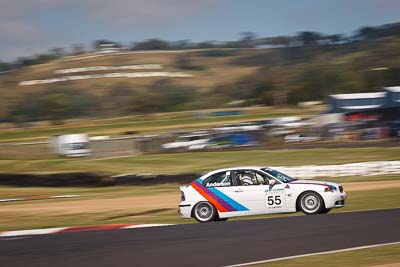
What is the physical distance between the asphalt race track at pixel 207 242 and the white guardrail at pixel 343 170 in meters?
11.5

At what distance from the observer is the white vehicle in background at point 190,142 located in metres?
45.4

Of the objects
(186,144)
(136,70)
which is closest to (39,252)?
(186,144)

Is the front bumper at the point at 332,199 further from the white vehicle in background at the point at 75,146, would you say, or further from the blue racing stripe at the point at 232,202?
the white vehicle in background at the point at 75,146

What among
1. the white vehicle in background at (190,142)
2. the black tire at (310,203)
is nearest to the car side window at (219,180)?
the black tire at (310,203)

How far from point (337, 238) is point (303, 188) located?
11.7 ft

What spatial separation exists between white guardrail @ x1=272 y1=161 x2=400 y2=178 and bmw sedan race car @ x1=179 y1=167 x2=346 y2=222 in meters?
10.7

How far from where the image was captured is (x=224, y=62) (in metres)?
171

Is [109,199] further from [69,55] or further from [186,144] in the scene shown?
[69,55]

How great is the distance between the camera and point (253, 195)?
14.1 meters

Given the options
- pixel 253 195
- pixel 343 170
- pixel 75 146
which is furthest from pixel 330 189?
pixel 75 146

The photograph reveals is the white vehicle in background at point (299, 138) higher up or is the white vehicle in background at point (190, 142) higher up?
the white vehicle in background at point (190, 142)

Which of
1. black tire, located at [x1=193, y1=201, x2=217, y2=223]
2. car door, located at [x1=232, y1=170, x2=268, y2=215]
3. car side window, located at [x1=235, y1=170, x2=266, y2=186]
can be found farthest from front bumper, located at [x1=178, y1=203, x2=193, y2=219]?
car side window, located at [x1=235, y1=170, x2=266, y2=186]

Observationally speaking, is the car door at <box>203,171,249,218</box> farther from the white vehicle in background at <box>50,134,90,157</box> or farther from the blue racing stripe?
the white vehicle in background at <box>50,134,90,157</box>

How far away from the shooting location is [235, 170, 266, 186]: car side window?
1427 centimetres
